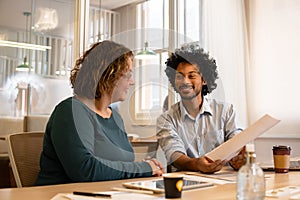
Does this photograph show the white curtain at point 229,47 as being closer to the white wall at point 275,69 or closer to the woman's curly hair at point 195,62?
the white wall at point 275,69

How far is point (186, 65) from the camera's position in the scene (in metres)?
2.13

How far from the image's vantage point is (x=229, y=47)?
3650 mm

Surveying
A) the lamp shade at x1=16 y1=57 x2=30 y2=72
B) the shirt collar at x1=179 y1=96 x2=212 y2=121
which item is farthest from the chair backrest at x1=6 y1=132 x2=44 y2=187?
the lamp shade at x1=16 y1=57 x2=30 y2=72

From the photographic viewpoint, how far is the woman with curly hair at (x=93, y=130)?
131cm

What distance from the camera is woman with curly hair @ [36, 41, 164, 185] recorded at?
1.31m

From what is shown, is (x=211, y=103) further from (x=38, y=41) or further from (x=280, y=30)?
(x=38, y=41)

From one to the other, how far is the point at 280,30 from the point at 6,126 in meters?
2.52

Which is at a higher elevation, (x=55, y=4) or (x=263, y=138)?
(x=55, y=4)

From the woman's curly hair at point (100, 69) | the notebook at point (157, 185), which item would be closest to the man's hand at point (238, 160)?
the notebook at point (157, 185)

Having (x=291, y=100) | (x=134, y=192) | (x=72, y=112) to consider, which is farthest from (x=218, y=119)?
(x=291, y=100)

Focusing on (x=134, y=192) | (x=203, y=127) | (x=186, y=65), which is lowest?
(x=134, y=192)

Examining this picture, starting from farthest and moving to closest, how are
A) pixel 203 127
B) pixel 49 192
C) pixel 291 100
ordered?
pixel 291 100 < pixel 203 127 < pixel 49 192

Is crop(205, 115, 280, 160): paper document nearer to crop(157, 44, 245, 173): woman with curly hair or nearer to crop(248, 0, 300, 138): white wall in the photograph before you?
crop(157, 44, 245, 173): woman with curly hair

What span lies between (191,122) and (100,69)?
57cm
